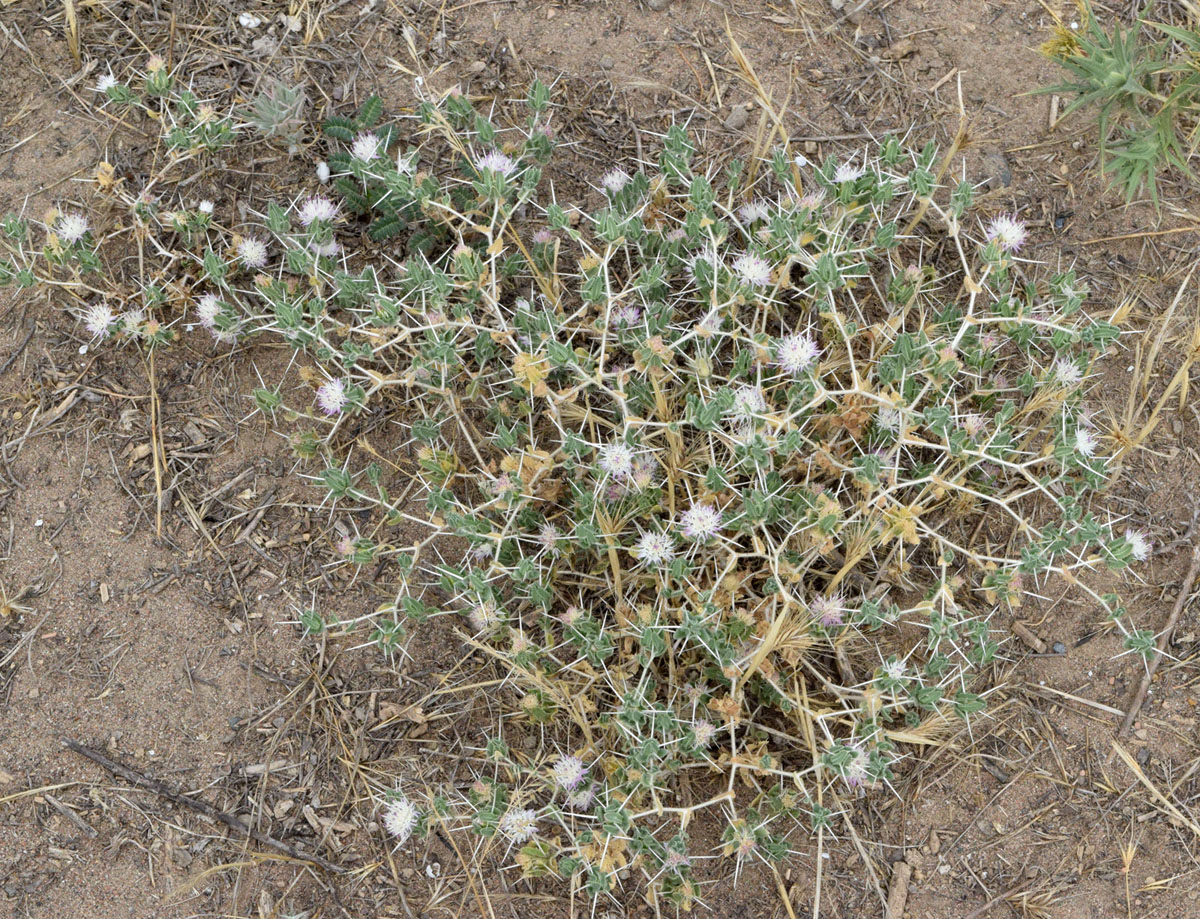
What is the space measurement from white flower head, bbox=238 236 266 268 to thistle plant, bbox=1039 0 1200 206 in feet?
7.15

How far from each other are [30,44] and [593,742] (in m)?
2.70

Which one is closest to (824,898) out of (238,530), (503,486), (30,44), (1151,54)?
(503,486)

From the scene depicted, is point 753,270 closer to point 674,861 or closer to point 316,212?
point 316,212

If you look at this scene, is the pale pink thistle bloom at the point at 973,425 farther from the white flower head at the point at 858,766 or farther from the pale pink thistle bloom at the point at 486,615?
the pale pink thistle bloom at the point at 486,615

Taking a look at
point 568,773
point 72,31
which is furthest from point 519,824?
point 72,31

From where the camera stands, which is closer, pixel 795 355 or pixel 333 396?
pixel 795 355

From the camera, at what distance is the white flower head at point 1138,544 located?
90.0 inches

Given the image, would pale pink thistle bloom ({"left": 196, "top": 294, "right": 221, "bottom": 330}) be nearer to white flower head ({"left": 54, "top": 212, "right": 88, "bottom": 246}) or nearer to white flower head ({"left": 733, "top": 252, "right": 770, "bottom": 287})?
white flower head ({"left": 54, "top": 212, "right": 88, "bottom": 246})

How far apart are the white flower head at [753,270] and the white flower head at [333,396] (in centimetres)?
103

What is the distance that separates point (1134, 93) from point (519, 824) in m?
2.36

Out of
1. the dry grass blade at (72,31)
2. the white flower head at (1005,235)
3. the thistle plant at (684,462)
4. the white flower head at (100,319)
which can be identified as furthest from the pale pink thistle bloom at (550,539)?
the dry grass blade at (72,31)

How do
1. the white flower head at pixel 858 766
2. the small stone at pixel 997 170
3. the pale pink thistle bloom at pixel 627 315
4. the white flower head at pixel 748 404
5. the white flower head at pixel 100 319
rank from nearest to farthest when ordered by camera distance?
the white flower head at pixel 858 766, the white flower head at pixel 748 404, the pale pink thistle bloom at pixel 627 315, the white flower head at pixel 100 319, the small stone at pixel 997 170

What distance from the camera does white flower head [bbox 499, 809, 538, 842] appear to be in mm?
2230

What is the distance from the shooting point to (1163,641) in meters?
2.57
